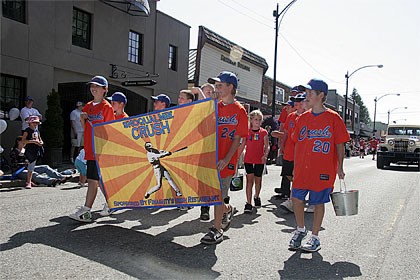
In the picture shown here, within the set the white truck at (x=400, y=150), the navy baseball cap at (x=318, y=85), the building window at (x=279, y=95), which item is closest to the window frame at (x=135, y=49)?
the navy baseball cap at (x=318, y=85)

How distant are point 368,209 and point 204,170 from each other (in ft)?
14.8

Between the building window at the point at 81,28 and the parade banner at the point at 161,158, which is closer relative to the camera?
the parade banner at the point at 161,158

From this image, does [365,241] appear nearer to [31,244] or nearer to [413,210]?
[413,210]

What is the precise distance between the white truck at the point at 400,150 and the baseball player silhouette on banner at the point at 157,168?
17.9 metres

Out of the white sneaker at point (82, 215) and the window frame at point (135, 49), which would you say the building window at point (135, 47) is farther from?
the white sneaker at point (82, 215)

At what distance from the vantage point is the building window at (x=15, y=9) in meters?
11.5

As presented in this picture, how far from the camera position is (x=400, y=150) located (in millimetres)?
20188

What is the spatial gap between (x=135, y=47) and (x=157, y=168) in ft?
42.6

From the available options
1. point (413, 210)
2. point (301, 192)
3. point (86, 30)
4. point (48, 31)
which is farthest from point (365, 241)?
point (86, 30)

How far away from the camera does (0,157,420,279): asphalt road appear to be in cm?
379

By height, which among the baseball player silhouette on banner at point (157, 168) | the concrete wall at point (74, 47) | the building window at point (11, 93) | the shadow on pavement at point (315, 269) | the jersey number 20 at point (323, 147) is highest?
the concrete wall at point (74, 47)

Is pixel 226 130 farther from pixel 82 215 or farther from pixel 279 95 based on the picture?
pixel 279 95

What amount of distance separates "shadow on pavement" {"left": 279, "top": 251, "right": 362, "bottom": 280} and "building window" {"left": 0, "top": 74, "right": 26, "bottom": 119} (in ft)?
33.7

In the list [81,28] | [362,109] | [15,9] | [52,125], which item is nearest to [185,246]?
[52,125]
